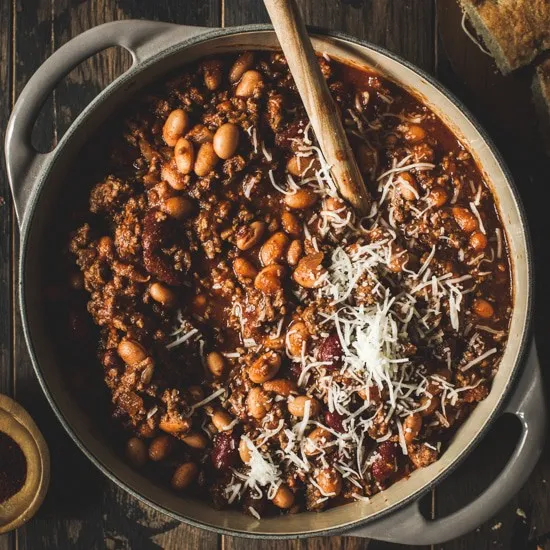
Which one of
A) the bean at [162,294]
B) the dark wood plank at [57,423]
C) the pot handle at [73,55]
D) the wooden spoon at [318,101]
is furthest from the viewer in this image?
the dark wood plank at [57,423]

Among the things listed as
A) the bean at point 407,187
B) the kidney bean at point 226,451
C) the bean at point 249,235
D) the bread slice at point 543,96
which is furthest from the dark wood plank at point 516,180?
the bean at point 249,235

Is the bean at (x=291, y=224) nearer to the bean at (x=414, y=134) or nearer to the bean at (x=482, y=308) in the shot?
the bean at (x=414, y=134)

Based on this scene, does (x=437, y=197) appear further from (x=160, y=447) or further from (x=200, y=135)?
(x=160, y=447)

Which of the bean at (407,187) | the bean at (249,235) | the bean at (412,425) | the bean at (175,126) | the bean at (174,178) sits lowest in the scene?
the bean at (412,425)

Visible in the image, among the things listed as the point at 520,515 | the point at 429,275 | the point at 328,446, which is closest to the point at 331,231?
the point at 429,275

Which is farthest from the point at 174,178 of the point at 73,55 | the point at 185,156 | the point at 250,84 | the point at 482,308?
the point at 482,308

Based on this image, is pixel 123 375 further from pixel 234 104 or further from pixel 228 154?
pixel 234 104
